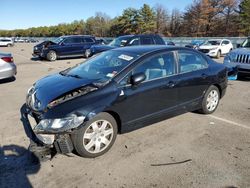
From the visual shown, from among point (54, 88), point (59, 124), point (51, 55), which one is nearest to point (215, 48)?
point (51, 55)

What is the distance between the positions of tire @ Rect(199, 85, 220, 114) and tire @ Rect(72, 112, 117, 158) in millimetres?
2415

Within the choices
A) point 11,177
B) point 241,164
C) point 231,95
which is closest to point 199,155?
point 241,164

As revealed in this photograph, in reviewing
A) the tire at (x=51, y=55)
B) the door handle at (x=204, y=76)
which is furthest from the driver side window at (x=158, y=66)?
the tire at (x=51, y=55)

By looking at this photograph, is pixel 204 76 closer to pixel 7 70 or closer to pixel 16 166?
pixel 16 166

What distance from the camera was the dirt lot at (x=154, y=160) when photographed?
3.20 meters

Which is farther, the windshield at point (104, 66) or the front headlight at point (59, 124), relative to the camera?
the windshield at point (104, 66)

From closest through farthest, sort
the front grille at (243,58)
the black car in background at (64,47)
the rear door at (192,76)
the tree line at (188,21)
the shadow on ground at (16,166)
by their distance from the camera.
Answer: the shadow on ground at (16,166) → the rear door at (192,76) → the front grille at (243,58) → the black car in background at (64,47) → the tree line at (188,21)

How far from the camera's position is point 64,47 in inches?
738

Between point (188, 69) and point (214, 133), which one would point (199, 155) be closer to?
point (214, 133)

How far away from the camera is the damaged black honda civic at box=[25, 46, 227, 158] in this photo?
3.49 m

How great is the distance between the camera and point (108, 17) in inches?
3834

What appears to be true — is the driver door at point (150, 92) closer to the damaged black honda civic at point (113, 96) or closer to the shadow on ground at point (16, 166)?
the damaged black honda civic at point (113, 96)

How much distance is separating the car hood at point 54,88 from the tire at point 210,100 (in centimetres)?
260

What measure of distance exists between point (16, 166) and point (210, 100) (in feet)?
13.4
